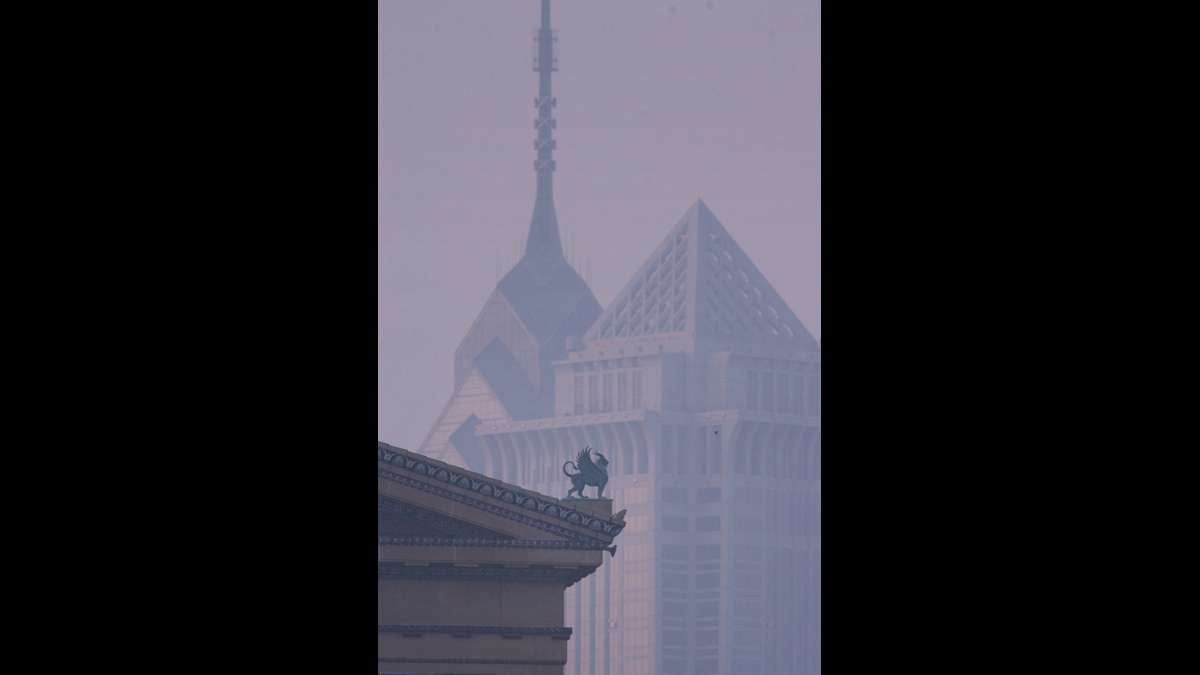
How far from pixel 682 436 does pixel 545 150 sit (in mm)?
10107

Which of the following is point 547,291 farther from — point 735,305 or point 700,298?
point 735,305

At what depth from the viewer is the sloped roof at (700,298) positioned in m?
58.3

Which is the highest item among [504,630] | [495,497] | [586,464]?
[586,464]

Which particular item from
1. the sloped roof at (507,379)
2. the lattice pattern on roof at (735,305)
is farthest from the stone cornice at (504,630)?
the sloped roof at (507,379)

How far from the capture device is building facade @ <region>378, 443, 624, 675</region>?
22.0 metres

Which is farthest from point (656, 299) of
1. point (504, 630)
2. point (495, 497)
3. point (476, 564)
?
point (495, 497)

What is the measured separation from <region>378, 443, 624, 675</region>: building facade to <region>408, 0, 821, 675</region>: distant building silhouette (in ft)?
110

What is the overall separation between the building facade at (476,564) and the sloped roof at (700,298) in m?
33.9

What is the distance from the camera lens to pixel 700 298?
58875 millimetres

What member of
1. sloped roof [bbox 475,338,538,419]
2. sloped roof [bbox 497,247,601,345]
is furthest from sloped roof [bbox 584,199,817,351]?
sloped roof [bbox 475,338,538,419]
